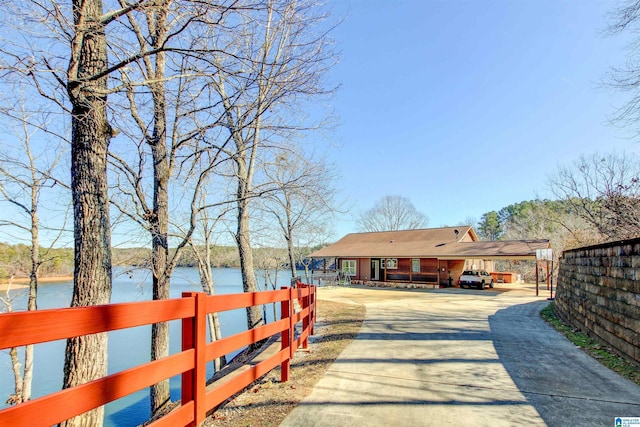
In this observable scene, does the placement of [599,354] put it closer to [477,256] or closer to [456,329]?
[456,329]

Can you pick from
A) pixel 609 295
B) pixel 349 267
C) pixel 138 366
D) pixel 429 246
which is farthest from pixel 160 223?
pixel 349 267

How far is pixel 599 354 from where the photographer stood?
18.4 ft

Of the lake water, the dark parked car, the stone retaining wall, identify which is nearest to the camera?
the stone retaining wall

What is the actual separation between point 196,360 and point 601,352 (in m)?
6.34

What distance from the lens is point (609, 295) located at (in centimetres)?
570

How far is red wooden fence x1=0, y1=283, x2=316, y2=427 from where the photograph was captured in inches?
57.2

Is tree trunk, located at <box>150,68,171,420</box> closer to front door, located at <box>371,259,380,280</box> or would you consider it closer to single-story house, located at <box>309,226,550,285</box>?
single-story house, located at <box>309,226,550,285</box>

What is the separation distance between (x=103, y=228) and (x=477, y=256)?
69.5ft

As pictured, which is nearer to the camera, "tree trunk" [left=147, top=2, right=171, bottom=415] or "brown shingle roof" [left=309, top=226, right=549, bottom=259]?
"tree trunk" [left=147, top=2, right=171, bottom=415]

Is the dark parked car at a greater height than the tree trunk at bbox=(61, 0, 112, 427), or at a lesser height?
lesser

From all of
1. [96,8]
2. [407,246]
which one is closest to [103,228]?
[96,8]

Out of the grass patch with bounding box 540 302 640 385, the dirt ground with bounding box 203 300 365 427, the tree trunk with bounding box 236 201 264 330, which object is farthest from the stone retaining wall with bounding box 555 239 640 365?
the tree trunk with bounding box 236 201 264 330

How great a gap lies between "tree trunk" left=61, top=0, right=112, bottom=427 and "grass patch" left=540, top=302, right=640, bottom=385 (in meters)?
6.50

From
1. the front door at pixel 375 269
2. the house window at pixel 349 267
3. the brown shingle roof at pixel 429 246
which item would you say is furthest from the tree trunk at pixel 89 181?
the house window at pixel 349 267
